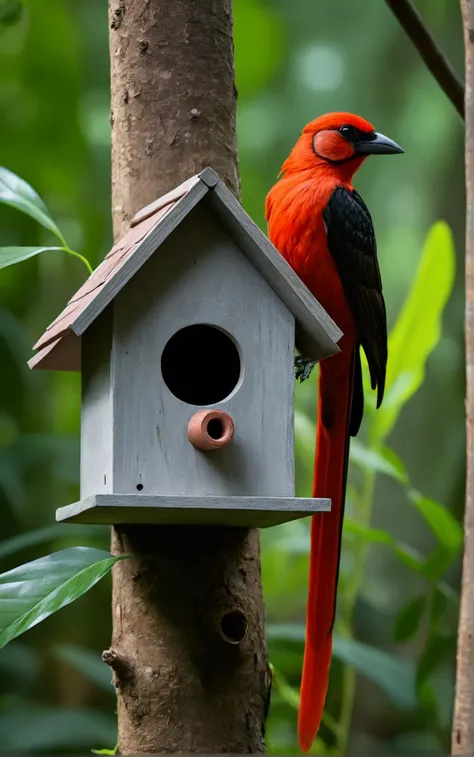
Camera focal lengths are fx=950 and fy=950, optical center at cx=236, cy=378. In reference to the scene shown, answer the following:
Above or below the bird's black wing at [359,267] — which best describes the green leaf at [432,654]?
below

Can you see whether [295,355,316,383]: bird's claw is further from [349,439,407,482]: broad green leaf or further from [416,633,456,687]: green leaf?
[416,633,456,687]: green leaf

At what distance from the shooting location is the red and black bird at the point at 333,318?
1.28 meters

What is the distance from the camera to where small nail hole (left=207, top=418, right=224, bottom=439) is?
1034mm

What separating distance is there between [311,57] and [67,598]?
2557 millimetres

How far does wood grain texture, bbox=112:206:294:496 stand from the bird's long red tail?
247 millimetres

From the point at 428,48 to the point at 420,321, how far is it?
0.66 m

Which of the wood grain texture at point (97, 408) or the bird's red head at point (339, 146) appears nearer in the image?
the wood grain texture at point (97, 408)

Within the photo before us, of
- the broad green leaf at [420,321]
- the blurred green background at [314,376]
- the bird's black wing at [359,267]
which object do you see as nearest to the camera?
the bird's black wing at [359,267]

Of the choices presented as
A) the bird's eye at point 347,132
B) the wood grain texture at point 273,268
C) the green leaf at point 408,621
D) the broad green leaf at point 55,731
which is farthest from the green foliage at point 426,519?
the wood grain texture at point 273,268

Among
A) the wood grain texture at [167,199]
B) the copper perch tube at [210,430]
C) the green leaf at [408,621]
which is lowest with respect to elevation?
the green leaf at [408,621]

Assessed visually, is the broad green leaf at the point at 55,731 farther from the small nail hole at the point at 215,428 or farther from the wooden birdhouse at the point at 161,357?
the small nail hole at the point at 215,428

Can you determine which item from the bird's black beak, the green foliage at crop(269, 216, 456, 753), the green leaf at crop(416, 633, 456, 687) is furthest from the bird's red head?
the green leaf at crop(416, 633, 456, 687)

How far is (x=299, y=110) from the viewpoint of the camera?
3.06 m

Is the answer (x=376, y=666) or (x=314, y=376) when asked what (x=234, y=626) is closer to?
(x=376, y=666)
